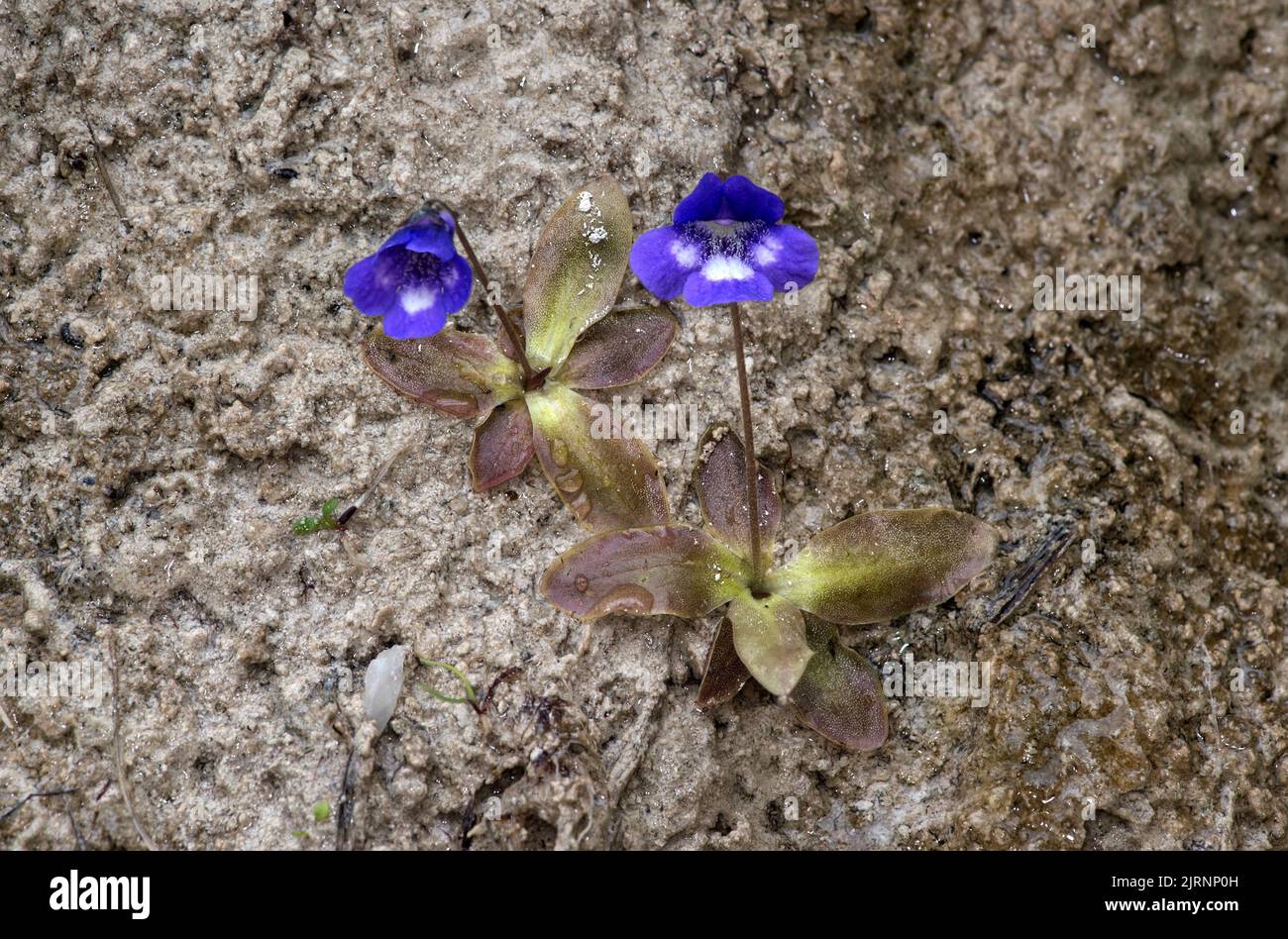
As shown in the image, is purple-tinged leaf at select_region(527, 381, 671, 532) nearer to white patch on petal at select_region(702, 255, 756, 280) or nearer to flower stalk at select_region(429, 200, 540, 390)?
flower stalk at select_region(429, 200, 540, 390)

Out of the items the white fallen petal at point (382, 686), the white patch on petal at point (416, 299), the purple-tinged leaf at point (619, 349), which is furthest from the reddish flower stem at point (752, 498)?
the white fallen petal at point (382, 686)

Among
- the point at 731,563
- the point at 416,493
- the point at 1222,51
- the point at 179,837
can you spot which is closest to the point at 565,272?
the point at 416,493

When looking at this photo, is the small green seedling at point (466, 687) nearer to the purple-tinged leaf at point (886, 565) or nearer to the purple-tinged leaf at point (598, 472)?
the purple-tinged leaf at point (598, 472)

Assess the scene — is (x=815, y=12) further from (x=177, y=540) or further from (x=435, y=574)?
(x=177, y=540)

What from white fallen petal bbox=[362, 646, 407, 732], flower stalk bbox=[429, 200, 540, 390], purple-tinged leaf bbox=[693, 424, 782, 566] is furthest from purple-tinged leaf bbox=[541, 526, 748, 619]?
flower stalk bbox=[429, 200, 540, 390]

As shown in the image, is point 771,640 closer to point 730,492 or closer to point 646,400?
point 730,492

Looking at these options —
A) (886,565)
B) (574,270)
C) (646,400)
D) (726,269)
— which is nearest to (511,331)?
(574,270)
